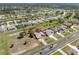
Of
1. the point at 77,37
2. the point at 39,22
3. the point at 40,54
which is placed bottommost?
the point at 40,54

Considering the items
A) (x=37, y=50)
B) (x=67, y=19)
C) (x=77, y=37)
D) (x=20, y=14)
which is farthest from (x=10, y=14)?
(x=77, y=37)

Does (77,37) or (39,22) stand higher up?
(39,22)

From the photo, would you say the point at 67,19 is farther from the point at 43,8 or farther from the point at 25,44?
the point at 25,44

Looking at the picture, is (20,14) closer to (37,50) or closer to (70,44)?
(37,50)

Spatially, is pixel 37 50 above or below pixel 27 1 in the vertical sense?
below

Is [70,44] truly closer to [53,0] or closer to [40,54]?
[40,54]

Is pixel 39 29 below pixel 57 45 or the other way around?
the other way around

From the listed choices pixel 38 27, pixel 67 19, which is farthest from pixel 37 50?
pixel 67 19

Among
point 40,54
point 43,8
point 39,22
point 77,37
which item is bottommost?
point 40,54

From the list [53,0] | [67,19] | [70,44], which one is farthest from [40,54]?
[53,0]
